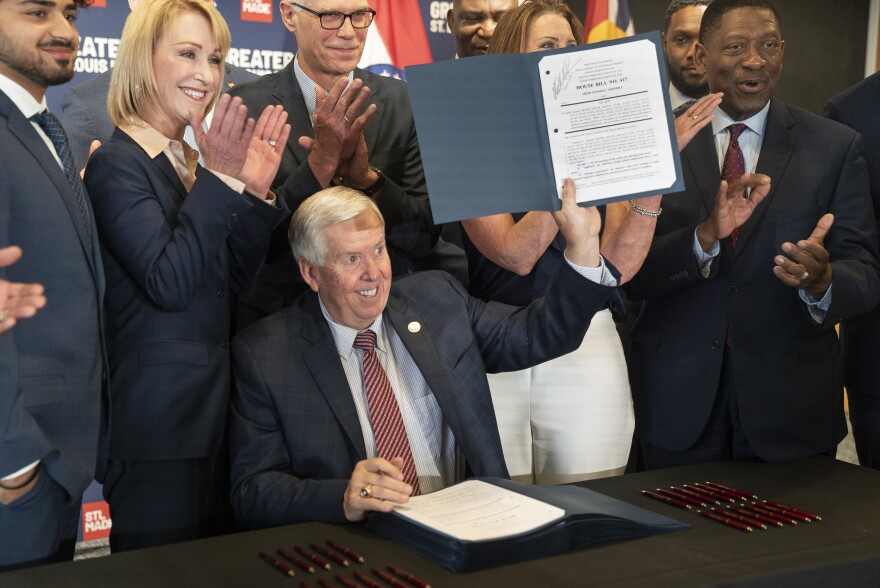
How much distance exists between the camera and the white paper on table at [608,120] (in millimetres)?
2301

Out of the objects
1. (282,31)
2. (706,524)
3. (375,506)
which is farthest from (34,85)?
(282,31)

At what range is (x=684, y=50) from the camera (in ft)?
13.8

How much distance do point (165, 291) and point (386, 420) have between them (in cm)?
60

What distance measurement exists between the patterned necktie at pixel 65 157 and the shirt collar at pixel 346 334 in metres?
0.61

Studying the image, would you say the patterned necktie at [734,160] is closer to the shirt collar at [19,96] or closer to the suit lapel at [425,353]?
the suit lapel at [425,353]

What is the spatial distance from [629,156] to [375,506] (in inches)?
39.2

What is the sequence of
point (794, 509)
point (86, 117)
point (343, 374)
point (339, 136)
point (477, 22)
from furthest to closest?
point (86, 117) → point (477, 22) → point (339, 136) → point (343, 374) → point (794, 509)

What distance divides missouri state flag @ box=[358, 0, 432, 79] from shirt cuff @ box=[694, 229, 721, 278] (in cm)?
274

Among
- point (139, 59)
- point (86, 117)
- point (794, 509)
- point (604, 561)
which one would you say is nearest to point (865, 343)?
point (794, 509)

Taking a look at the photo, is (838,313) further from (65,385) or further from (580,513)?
(65,385)

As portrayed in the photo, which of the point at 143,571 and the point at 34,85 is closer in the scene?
the point at 143,571

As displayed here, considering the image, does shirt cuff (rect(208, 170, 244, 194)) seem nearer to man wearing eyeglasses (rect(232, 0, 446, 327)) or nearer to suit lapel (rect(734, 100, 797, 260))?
man wearing eyeglasses (rect(232, 0, 446, 327))

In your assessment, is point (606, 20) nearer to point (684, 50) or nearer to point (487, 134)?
point (684, 50)

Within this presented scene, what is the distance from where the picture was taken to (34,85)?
2150 mm
